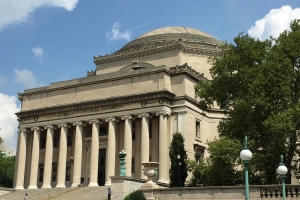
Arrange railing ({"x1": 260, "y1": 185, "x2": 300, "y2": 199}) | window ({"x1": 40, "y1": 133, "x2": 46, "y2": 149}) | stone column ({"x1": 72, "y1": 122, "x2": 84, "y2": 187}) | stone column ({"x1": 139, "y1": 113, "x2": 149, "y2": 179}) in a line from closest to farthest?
railing ({"x1": 260, "y1": 185, "x2": 300, "y2": 199}) < stone column ({"x1": 139, "y1": 113, "x2": 149, "y2": 179}) < stone column ({"x1": 72, "y1": 122, "x2": 84, "y2": 187}) < window ({"x1": 40, "y1": 133, "x2": 46, "y2": 149})

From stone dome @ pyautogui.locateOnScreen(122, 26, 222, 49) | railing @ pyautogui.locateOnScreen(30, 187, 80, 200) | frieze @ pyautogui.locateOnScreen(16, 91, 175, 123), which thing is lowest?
railing @ pyautogui.locateOnScreen(30, 187, 80, 200)

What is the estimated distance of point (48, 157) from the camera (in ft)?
176

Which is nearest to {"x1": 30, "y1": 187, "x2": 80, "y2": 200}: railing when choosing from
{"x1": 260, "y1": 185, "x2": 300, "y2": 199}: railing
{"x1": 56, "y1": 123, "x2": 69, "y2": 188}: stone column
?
{"x1": 56, "y1": 123, "x2": 69, "y2": 188}: stone column

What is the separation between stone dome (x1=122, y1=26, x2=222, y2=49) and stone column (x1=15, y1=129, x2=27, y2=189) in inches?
697

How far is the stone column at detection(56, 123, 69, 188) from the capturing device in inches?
2046

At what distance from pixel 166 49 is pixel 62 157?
17799 millimetres

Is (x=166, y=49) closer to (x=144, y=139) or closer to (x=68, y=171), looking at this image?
(x=144, y=139)

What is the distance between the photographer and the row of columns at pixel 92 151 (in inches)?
1894

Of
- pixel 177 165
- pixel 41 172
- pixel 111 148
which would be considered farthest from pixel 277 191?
pixel 41 172

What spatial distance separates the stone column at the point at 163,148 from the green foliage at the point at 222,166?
8569 mm

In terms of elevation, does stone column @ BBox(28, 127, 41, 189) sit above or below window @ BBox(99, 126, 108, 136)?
below

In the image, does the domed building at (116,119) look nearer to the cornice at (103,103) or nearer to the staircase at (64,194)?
the cornice at (103,103)

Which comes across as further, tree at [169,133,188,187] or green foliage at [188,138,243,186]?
tree at [169,133,188,187]

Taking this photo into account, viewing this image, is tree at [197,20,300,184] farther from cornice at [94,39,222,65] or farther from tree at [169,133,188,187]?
cornice at [94,39,222,65]
